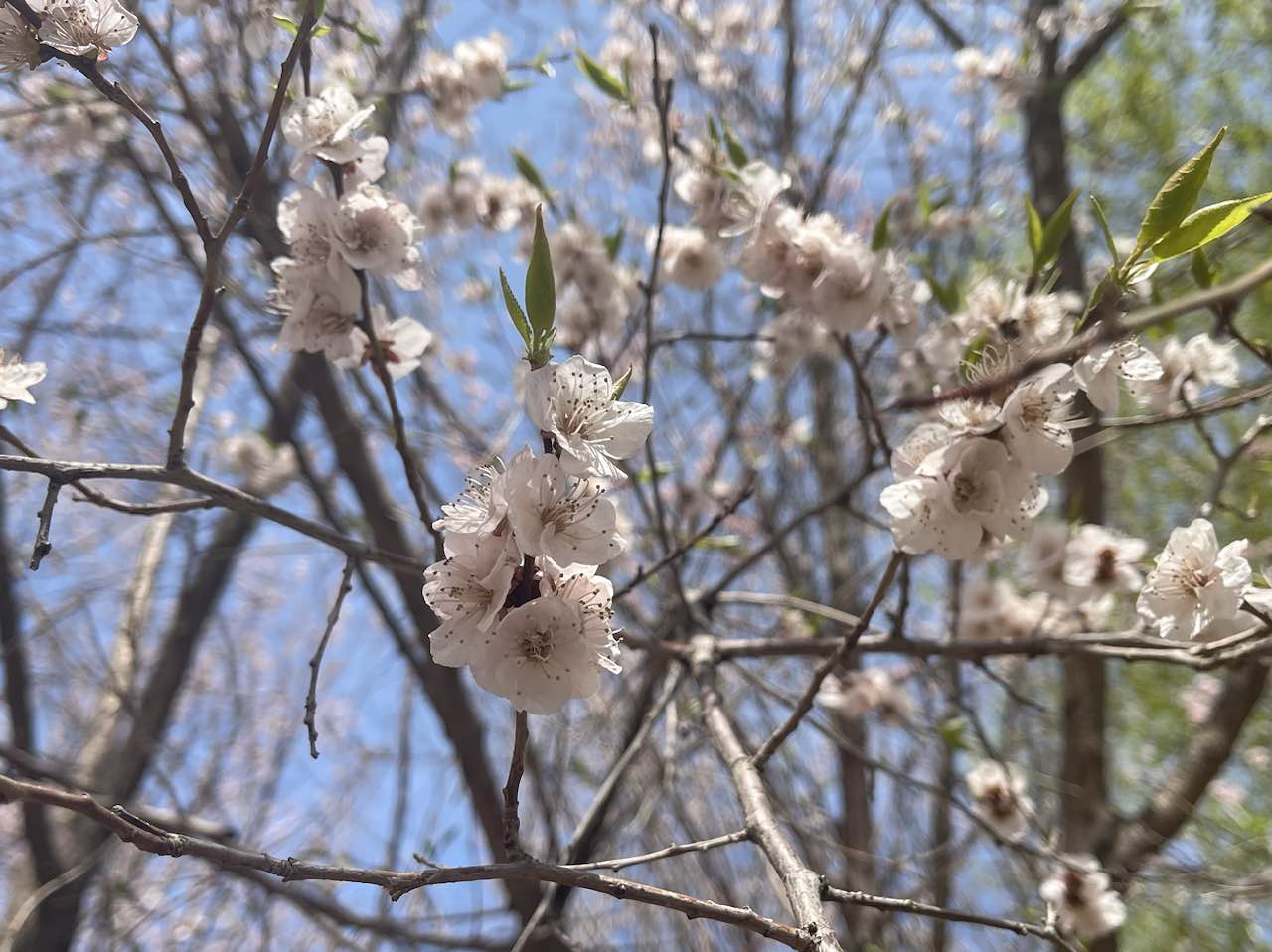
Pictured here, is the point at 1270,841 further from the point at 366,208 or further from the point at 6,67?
the point at 6,67

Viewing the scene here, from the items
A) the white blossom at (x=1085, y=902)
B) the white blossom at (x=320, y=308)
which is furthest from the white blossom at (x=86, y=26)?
→ the white blossom at (x=1085, y=902)

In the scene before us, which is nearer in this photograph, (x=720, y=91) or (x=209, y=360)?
(x=209, y=360)

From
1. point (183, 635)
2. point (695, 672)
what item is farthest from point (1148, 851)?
point (183, 635)

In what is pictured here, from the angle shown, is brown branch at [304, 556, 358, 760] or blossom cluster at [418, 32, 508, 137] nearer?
brown branch at [304, 556, 358, 760]

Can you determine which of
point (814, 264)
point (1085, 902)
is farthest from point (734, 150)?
point (1085, 902)

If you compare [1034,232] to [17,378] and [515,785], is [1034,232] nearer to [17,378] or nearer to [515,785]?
[515,785]

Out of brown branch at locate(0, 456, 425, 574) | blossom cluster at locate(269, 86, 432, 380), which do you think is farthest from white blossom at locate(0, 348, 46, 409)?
blossom cluster at locate(269, 86, 432, 380)

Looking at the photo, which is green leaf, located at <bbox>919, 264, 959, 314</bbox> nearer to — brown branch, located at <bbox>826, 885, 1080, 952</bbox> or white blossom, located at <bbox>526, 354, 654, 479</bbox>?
white blossom, located at <bbox>526, 354, 654, 479</bbox>
